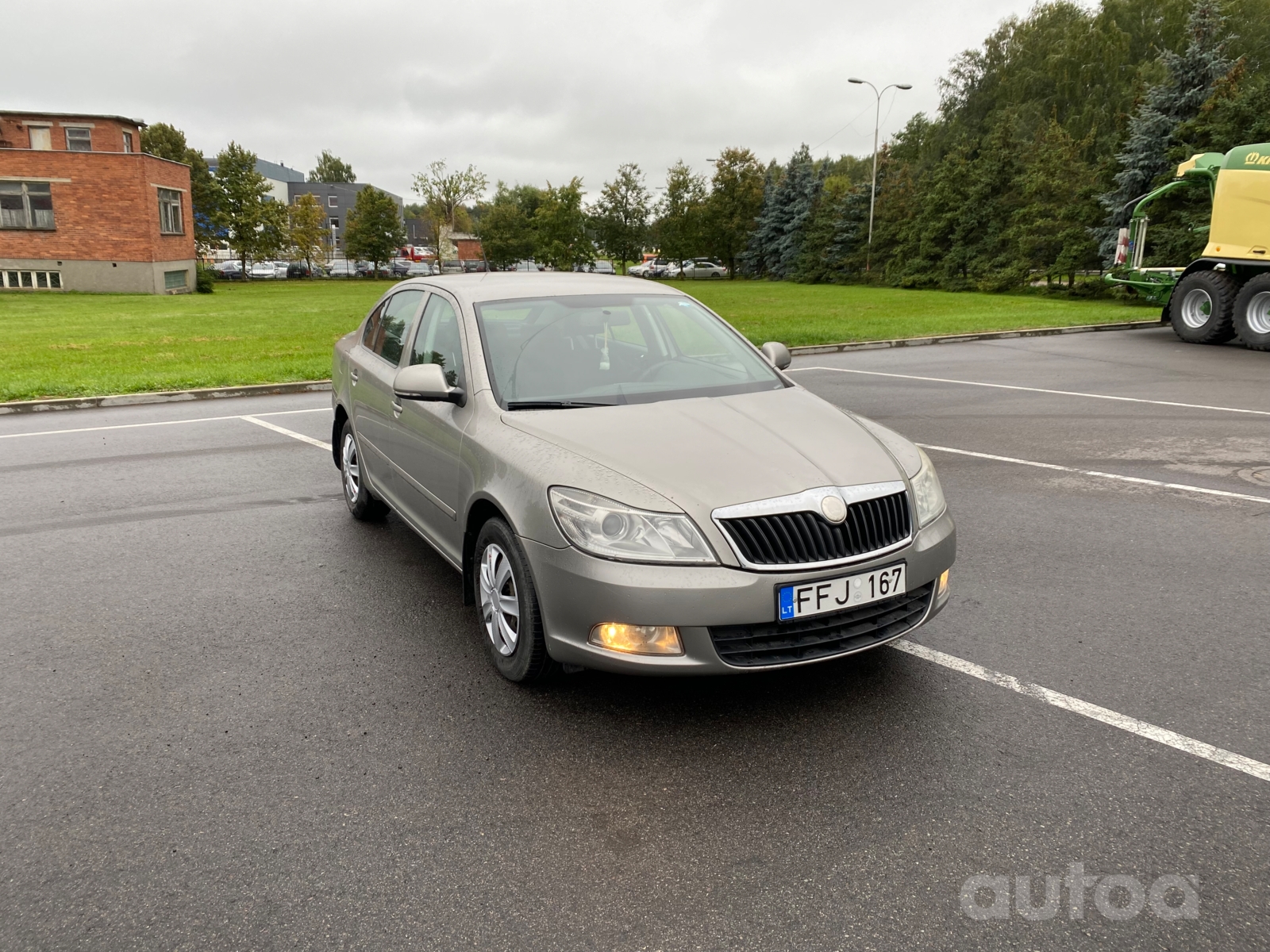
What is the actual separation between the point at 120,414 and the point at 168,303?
2602 centimetres

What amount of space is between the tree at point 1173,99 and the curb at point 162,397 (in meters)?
25.3

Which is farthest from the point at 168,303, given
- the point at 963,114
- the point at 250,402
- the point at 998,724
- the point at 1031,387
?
the point at 963,114

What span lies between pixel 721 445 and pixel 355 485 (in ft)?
11.1

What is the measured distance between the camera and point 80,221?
3969cm

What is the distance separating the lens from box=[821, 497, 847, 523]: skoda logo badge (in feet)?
10.8

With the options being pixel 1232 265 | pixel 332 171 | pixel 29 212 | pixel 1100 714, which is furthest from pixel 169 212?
pixel 332 171

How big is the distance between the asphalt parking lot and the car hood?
0.90 metres

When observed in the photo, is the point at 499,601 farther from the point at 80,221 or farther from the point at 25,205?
the point at 25,205

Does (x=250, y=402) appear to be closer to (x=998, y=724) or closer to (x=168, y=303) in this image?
(x=998, y=724)

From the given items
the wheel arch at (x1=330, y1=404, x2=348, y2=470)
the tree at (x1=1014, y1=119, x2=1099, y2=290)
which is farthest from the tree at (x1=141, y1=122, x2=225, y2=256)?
the wheel arch at (x1=330, y1=404, x2=348, y2=470)

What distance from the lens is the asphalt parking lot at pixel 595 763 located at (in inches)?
98.9

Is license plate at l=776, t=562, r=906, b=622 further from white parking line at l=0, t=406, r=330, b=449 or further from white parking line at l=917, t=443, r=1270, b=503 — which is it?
white parking line at l=0, t=406, r=330, b=449

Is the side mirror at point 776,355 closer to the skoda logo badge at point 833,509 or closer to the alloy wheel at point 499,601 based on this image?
the skoda logo badge at point 833,509

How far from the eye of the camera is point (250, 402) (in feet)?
38.0
